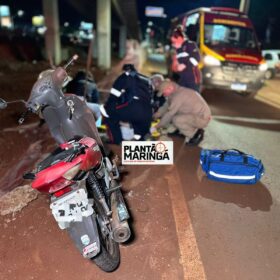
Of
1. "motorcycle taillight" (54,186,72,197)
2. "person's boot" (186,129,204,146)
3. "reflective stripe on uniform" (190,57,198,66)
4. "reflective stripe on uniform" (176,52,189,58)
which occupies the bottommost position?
"person's boot" (186,129,204,146)

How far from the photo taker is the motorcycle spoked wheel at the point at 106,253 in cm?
236

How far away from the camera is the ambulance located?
→ 8.91m

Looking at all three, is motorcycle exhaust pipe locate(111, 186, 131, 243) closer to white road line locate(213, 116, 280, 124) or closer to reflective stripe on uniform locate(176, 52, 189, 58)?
reflective stripe on uniform locate(176, 52, 189, 58)

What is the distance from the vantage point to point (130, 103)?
4.66 metres

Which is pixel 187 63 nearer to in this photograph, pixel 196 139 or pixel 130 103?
pixel 196 139

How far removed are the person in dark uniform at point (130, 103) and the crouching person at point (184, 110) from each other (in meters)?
0.39

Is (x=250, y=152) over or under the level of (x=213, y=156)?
under

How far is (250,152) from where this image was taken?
5219 mm

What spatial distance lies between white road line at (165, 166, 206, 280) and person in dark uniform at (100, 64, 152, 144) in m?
1.22

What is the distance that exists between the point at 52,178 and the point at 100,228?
734 mm

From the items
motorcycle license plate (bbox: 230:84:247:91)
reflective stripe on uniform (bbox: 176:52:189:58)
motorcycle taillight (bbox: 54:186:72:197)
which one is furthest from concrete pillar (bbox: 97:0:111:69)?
motorcycle taillight (bbox: 54:186:72:197)

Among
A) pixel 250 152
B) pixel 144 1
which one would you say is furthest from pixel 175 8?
pixel 250 152

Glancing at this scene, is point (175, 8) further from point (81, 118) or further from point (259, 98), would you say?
point (81, 118)

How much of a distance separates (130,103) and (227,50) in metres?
5.80
